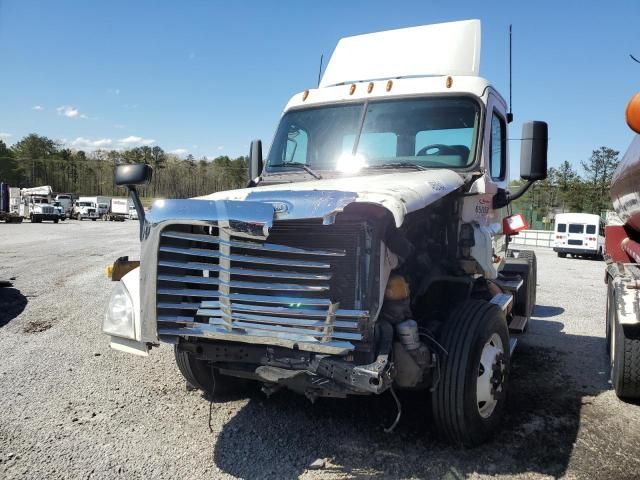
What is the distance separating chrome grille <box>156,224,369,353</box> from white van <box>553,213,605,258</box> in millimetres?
22805

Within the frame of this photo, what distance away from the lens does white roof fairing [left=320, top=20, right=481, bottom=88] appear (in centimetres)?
494

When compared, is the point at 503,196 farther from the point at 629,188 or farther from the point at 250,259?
the point at 250,259

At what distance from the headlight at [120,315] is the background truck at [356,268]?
0.01 metres

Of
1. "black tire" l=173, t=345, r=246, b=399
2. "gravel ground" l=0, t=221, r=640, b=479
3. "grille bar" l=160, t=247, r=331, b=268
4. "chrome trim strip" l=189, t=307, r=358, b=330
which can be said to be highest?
"grille bar" l=160, t=247, r=331, b=268

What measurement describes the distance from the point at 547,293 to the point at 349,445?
28.0 ft

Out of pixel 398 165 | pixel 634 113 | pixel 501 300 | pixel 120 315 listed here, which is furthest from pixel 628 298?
pixel 120 315

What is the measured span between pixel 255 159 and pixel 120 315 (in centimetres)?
259

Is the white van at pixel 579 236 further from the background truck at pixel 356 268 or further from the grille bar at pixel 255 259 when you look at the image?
the grille bar at pixel 255 259

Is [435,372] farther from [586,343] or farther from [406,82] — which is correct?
[586,343]

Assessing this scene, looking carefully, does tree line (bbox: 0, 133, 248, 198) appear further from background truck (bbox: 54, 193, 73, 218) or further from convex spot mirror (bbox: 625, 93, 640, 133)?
convex spot mirror (bbox: 625, 93, 640, 133)

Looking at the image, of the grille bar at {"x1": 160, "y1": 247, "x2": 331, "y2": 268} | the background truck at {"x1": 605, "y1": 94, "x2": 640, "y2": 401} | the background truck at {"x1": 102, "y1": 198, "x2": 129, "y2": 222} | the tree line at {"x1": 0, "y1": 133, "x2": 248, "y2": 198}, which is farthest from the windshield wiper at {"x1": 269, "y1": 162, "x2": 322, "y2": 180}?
the tree line at {"x1": 0, "y1": 133, "x2": 248, "y2": 198}

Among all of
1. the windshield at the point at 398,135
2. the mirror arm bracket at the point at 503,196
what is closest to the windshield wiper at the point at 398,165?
the windshield at the point at 398,135

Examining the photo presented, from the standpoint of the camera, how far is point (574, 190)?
149ft

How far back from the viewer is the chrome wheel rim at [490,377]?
11.6 ft
